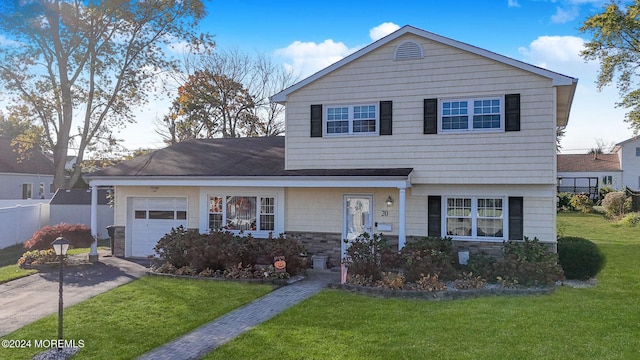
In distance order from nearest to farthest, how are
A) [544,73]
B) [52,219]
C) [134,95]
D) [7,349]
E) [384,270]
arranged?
[7,349], [384,270], [544,73], [52,219], [134,95]

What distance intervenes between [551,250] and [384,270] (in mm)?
4699

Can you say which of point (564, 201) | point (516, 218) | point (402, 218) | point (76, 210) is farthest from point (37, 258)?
point (564, 201)

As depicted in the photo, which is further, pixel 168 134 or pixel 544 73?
pixel 168 134

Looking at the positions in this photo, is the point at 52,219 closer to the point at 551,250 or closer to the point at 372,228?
the point at 372,228

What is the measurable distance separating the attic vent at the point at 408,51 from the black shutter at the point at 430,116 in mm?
1329

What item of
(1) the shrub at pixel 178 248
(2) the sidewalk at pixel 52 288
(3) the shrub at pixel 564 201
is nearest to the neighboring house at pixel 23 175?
(2) the sidewalk at pixel 52 288

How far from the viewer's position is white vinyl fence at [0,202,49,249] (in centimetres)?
1933

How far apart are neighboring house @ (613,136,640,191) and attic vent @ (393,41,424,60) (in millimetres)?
43863

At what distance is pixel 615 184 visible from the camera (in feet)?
160

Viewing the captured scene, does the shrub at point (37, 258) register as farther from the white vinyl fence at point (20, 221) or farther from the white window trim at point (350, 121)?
the white window trim at point (350, 121)

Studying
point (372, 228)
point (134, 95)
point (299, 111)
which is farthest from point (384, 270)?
point (134, 95)

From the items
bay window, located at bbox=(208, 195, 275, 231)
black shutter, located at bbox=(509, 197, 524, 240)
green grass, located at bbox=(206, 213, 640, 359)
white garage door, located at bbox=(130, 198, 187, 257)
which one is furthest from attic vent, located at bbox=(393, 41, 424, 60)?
white garage door, located at bbox=(130, 198, 187, 257)

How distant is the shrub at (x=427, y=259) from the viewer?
11.4 metres

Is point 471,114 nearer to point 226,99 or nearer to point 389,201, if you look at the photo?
point 389,201
